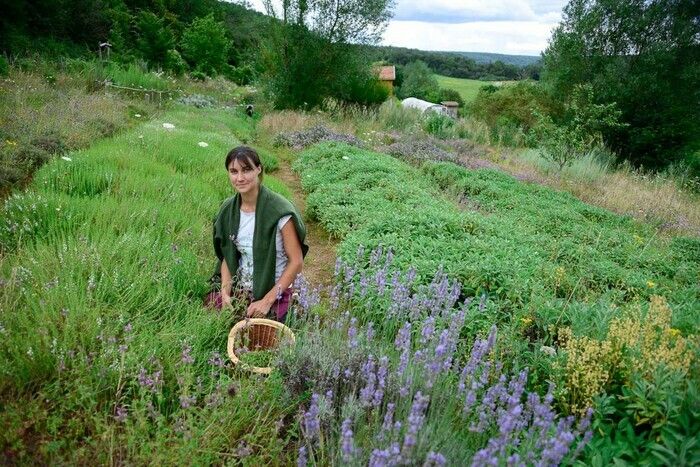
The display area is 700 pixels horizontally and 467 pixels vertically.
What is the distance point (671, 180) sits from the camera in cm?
1188

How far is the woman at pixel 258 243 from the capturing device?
3033 mm

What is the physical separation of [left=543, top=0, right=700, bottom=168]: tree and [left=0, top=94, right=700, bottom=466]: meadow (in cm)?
1318

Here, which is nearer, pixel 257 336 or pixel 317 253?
pixel 257 336

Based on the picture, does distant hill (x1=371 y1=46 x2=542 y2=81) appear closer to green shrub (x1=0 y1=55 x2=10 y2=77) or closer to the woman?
green shrub (x1=0 y1=55 x2=10 y2=77)

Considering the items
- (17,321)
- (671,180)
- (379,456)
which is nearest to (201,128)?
(17,321)

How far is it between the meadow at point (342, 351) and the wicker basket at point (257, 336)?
8 cm

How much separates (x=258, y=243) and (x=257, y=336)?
2.19ft

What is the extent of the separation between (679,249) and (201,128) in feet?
28.5

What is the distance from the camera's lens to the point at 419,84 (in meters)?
64.1

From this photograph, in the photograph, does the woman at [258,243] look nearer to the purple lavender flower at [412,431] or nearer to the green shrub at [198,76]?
the purple lavender flower at [412,431]

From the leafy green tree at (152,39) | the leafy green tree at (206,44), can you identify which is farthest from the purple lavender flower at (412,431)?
the leafy green tree at (206,44)

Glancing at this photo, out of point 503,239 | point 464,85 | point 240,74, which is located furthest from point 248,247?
point 464,85

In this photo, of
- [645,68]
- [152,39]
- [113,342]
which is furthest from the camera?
[152,39]

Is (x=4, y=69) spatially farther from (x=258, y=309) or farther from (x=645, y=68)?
(x=645, y=68)
